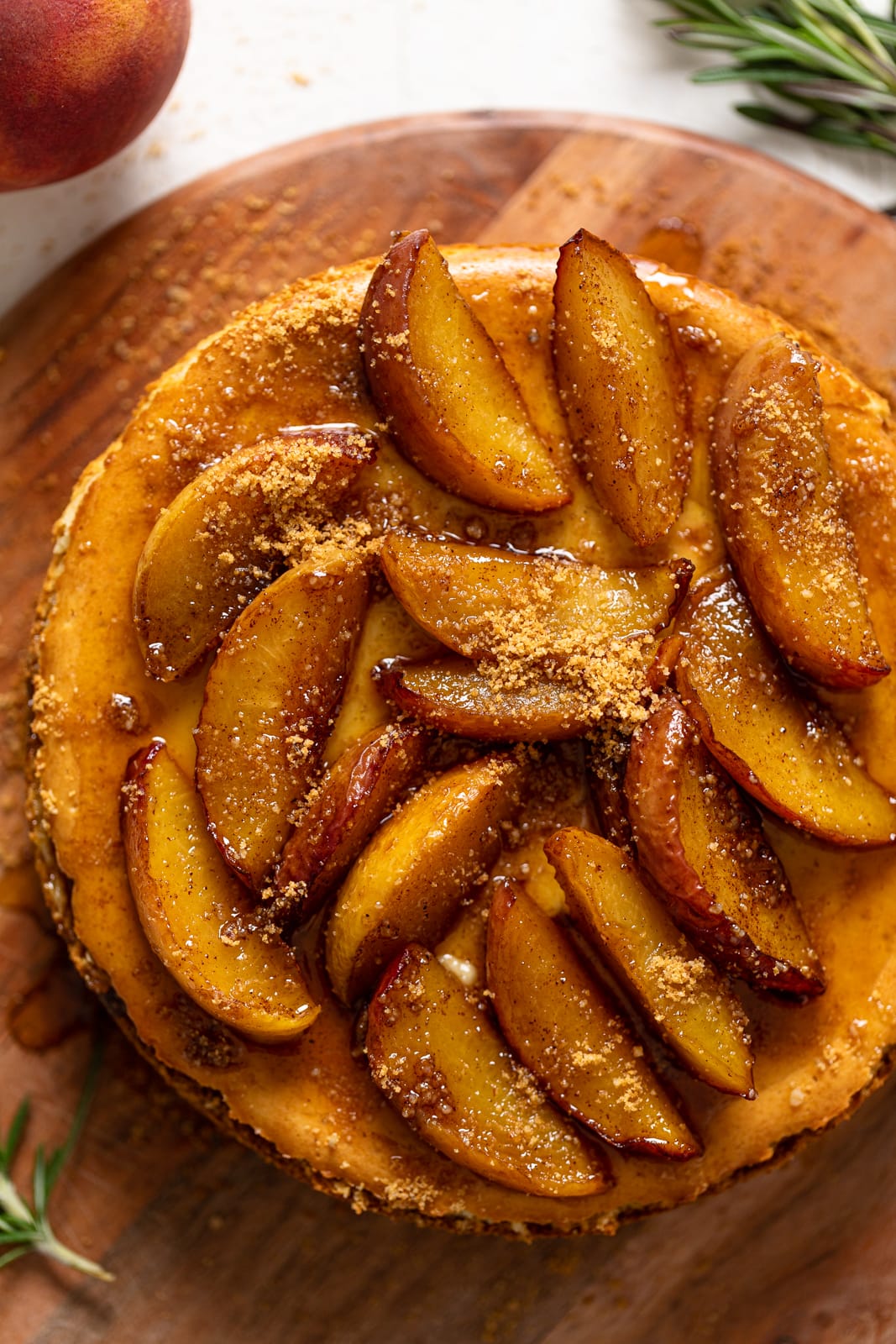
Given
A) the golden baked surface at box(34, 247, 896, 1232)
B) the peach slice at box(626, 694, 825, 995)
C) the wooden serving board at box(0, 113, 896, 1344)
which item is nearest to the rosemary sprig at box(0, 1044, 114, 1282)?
the wooden serving board at box(0, 113, 896, 1344)

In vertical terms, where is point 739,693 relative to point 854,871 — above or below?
above


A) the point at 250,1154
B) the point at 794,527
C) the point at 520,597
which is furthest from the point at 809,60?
the point at 250,1154

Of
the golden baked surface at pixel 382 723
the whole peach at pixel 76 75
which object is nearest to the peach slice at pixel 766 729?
the golden baked surface at pixel 382 723

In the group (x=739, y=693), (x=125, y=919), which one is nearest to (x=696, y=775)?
(x=739, y=693)

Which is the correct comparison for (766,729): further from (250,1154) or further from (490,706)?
A: (250,1154)

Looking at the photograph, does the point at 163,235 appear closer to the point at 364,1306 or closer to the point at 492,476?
the point at 492,476

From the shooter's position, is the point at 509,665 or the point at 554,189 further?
the point at 554,189

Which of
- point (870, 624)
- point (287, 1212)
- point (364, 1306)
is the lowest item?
point (364, 1306)
